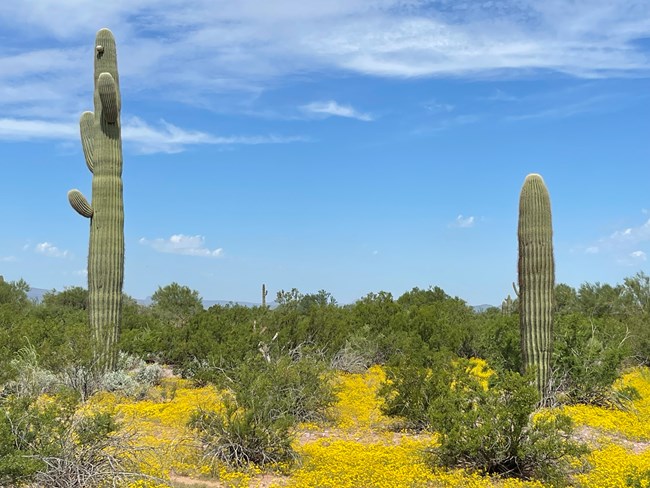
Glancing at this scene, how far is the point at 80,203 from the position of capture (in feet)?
43.0

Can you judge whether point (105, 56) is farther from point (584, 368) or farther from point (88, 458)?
point (584, 368)

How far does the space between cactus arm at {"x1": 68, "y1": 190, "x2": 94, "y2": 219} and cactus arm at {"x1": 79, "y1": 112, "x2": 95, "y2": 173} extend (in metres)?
0.84

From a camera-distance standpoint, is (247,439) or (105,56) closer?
(247,439)

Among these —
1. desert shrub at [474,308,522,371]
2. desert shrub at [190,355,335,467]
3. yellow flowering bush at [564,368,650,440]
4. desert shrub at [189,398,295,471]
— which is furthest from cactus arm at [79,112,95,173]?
yellow flowering bush at [564,368,650,440]

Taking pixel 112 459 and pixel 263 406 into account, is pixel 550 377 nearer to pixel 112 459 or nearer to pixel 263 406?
pixel 263 406

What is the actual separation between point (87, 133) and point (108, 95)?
1191 millimetres

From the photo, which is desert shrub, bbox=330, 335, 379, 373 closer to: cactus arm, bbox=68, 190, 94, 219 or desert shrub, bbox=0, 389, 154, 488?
cactus arm, bbox=68, 190, 94, 219

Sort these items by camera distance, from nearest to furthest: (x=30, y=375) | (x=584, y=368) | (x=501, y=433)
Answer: (x=501, y=433) < (x=30, y=375) < (x=584, y=368)

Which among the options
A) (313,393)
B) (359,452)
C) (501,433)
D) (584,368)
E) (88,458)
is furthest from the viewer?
(584,368)

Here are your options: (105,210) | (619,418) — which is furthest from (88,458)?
(619,418)

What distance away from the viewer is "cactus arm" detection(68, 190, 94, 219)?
42.9 feet

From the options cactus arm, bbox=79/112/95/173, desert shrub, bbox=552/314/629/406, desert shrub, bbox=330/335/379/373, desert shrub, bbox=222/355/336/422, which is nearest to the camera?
desert shrub, bbox=222/355/336/422

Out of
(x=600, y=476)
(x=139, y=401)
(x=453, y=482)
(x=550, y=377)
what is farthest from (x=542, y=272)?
(x=139, y=401)

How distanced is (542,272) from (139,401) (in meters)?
7.56
